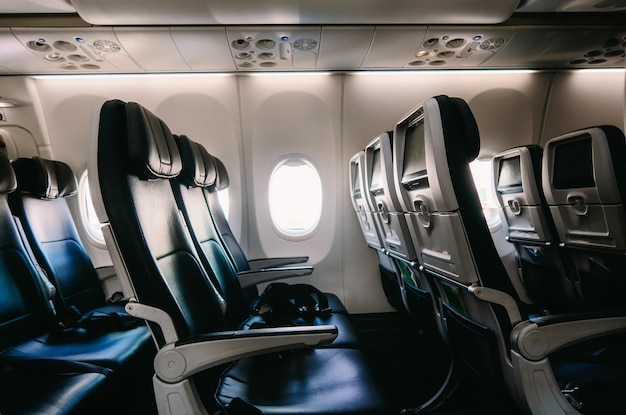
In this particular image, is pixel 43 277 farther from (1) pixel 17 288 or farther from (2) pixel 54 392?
(2) pixel 54 392

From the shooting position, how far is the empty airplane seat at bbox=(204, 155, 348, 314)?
8.46 ft

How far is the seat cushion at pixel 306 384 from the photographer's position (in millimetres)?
1186

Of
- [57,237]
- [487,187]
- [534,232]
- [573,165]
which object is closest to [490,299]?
[573,165]

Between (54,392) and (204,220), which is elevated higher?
(204,220)

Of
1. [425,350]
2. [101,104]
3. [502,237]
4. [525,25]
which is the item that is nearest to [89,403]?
[101,104]

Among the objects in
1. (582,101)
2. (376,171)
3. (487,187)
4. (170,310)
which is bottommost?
(170,310)

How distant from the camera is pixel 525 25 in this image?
2824 millimetres

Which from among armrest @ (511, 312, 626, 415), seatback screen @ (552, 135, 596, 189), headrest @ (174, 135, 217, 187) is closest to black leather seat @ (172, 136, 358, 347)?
headrest @ (174, 135, 217, 187)

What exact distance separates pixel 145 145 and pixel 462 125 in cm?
117

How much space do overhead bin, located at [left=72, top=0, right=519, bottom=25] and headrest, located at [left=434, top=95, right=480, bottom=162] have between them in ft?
5.12

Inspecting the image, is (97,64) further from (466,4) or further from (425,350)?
(425,350)

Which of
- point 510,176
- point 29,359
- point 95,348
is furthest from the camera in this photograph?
point 510,176

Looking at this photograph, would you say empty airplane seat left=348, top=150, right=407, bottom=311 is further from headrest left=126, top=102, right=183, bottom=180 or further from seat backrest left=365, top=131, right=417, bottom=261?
headrest left=126, top=102, right=183, bottom=180

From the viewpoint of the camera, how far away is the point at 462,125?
127 centimetres
